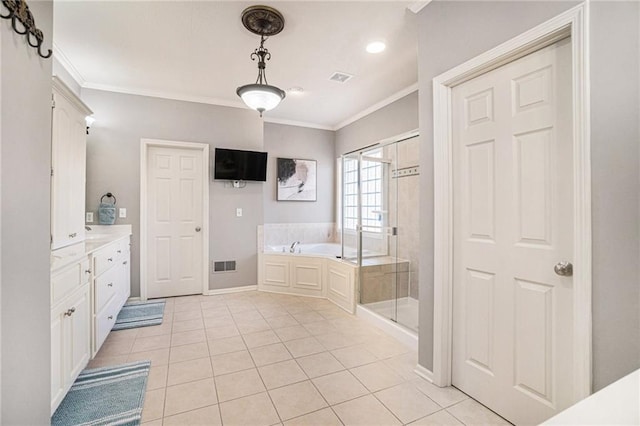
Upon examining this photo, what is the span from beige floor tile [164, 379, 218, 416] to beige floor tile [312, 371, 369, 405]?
673 millimetres

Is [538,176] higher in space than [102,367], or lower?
higher

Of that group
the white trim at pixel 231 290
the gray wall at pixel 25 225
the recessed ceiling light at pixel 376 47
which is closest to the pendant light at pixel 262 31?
the recessed ceiling light at pixel 376 47

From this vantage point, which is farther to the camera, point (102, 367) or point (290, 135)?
point (290, 135)

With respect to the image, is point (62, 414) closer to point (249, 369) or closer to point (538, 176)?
point (249, 369)

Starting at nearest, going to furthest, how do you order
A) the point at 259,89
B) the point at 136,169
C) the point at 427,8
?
the point at 427,8
the point at 259,89
the point at 136,169

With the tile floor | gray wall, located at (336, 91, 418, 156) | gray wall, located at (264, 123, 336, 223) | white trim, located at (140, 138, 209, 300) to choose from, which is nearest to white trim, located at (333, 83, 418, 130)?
gray wall, located at (336, 91, 418, 156)

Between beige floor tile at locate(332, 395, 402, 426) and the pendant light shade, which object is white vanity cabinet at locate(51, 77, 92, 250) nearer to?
the pendant light shade

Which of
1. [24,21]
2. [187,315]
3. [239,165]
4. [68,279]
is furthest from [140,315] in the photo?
[24,21]

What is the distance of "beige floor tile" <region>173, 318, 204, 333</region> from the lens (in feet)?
9.38

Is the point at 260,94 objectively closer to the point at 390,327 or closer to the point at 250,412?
the point at 250,412

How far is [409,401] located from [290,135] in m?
4.18

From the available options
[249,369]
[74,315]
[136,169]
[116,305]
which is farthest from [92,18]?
[249,369]

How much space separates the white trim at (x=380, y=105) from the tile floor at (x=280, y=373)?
2.80 m

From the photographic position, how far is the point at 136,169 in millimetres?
3662
